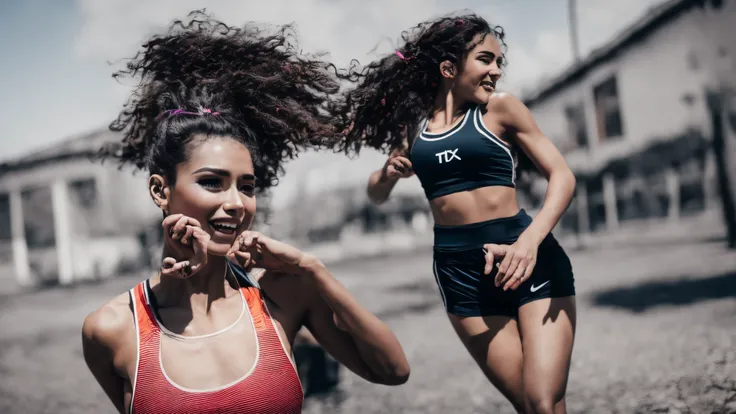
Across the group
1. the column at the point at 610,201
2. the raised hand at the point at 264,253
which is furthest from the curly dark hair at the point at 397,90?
the column at the point at 610,201

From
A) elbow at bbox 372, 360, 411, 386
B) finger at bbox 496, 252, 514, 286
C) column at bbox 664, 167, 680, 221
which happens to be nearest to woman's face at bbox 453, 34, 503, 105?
finger at bbox 496, 252, 514, 286

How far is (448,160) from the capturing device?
229 centimetres

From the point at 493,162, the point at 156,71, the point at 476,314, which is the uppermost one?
the point at 156,71

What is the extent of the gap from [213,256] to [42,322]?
793 centimetres

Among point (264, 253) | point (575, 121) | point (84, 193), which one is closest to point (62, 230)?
point (84, 193)

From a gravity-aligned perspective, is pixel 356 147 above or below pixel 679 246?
above

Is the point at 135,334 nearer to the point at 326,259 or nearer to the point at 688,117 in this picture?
the point at 688,117

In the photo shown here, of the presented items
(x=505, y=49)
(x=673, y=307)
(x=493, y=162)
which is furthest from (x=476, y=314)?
(x=673, y=307)

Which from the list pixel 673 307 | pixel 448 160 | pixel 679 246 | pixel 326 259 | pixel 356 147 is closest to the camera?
pixel 448 160

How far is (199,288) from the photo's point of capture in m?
1.83

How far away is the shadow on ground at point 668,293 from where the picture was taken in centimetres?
629

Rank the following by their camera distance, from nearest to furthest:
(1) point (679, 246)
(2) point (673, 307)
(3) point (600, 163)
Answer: (2) point (673, 307) → (1) point (679, 246) → (3) point (600, 163)

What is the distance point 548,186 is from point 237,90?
1164 millimetres

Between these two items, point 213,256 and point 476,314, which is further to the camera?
point 476,314
